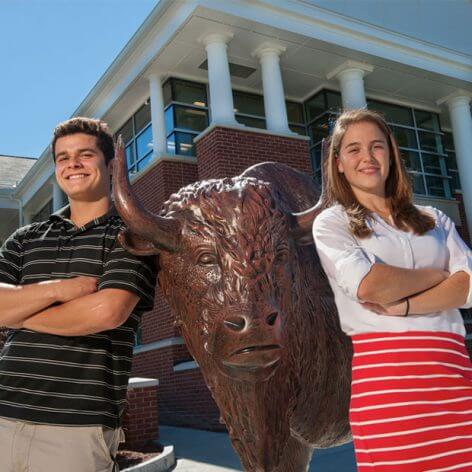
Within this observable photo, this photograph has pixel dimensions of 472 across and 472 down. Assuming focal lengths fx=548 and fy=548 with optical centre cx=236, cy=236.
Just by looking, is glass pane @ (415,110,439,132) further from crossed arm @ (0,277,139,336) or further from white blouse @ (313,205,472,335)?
crossed arm @ (0,277,139,336)

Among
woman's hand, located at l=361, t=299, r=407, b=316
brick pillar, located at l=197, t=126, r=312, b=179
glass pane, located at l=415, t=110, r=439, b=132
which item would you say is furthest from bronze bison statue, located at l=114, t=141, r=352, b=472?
glass pane, located at l=415, t=110, r=439, b=132

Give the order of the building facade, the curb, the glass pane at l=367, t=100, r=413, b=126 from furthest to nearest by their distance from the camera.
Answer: the glass pane at l=367, t=100, r=413, b=126
the building facade
the curb

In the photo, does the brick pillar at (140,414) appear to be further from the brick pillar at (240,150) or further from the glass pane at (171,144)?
the glass pane at (171,144)

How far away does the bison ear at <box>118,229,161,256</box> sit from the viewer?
2084mm

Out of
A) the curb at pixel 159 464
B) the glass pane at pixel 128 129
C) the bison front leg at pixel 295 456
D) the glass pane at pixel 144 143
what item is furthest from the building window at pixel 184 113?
the bison front leg at pixel 295 456

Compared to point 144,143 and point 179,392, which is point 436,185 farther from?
point 179,392

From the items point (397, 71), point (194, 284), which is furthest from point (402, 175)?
point (397, 71)

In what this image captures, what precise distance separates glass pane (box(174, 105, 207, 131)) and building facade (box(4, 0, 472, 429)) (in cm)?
3

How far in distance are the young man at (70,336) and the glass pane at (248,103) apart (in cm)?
1164

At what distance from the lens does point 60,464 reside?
80.0 inches

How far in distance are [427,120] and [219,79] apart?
25.0ft

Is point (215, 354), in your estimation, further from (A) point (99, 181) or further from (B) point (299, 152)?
(B) point (299, 152)

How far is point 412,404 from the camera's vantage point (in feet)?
5.61

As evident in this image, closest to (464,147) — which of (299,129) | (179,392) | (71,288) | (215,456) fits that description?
(299,129)
